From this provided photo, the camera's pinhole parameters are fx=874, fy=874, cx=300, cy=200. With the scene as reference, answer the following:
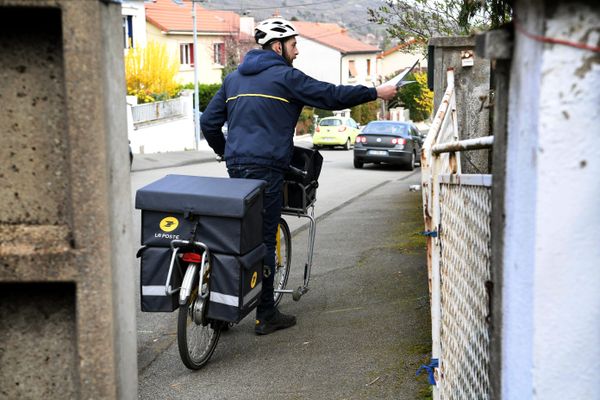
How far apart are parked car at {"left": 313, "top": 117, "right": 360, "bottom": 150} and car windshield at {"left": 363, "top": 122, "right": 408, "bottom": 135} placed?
36.4ft

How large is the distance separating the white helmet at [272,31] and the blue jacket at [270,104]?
0.48ft

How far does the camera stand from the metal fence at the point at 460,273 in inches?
122

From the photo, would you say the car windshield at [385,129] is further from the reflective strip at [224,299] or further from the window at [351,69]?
the window at [351,69]

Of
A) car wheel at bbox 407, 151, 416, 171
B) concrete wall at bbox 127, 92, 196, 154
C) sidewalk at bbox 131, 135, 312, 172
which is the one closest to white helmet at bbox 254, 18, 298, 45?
sidewalk at bbox 131, 135, 312, 172

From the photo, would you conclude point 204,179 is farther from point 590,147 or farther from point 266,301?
point 590,147

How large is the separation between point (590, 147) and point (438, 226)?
210 centimetres

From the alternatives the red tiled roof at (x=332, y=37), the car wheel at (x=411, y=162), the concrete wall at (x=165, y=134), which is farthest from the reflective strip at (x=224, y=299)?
the red tiled roof at (x=332, y=37)

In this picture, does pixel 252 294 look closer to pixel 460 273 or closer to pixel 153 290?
pixel 153 290

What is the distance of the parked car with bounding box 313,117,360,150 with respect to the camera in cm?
4169

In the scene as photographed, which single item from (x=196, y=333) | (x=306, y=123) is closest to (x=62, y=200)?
(x=196, y=333)

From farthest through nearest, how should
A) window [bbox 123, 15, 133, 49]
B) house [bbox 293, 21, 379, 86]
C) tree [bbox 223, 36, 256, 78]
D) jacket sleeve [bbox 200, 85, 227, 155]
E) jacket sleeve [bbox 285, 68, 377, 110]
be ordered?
1. house [bbox 293, 21, 379, 86]
2. tree [bbox 223, 36, 256, 78]
3. window [bbox 123, 15, 133, 49]
4. jacket sleeve [bbox 200, 85, 227, 155]
5. jacket sleeve [bbox 285, 68, 377, 110]

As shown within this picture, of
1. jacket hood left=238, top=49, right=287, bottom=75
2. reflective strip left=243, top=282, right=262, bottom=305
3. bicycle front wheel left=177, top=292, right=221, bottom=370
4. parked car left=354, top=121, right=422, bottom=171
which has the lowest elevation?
parked car left=354, top=121, right=422, bottom=171

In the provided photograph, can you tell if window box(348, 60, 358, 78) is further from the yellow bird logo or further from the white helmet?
the yellow bird logo

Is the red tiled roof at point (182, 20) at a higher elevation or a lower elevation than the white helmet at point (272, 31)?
higher
